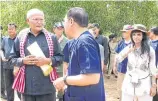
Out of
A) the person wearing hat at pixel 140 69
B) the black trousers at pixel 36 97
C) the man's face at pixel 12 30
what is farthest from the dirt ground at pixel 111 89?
the person wearing hat at pixel 140 69

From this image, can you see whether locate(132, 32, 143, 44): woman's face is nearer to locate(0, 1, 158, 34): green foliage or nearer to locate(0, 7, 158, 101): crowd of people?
locate(0, 7, 158, 101): crowd of people

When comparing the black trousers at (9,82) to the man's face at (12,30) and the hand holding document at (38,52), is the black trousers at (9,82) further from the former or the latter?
the hand holding document at (38,52)

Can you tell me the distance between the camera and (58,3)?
1127cm

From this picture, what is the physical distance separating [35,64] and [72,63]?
48.5 inches

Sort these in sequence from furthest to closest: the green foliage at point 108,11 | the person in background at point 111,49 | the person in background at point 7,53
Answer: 1. the green foliage at point 108,11
2. the person in background at point 111,49
3. the person in background at point 7,53

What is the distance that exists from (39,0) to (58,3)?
0.68m

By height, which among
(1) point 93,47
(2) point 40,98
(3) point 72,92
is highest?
(1) point 93,47

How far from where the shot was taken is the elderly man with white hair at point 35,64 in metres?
4.17

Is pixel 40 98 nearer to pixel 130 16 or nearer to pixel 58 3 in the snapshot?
pixel 58 3

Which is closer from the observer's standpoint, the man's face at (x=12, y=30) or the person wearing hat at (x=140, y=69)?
the person wearing hat at (x=140, y=69)

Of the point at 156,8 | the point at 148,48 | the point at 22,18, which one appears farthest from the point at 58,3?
the point at 148,48

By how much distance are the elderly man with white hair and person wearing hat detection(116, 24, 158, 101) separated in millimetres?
1197

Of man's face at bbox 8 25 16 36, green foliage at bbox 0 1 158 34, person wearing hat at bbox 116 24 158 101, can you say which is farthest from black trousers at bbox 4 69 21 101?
green foliage at bbox 0 1 158 34

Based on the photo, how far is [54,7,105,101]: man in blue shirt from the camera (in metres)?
2.84
